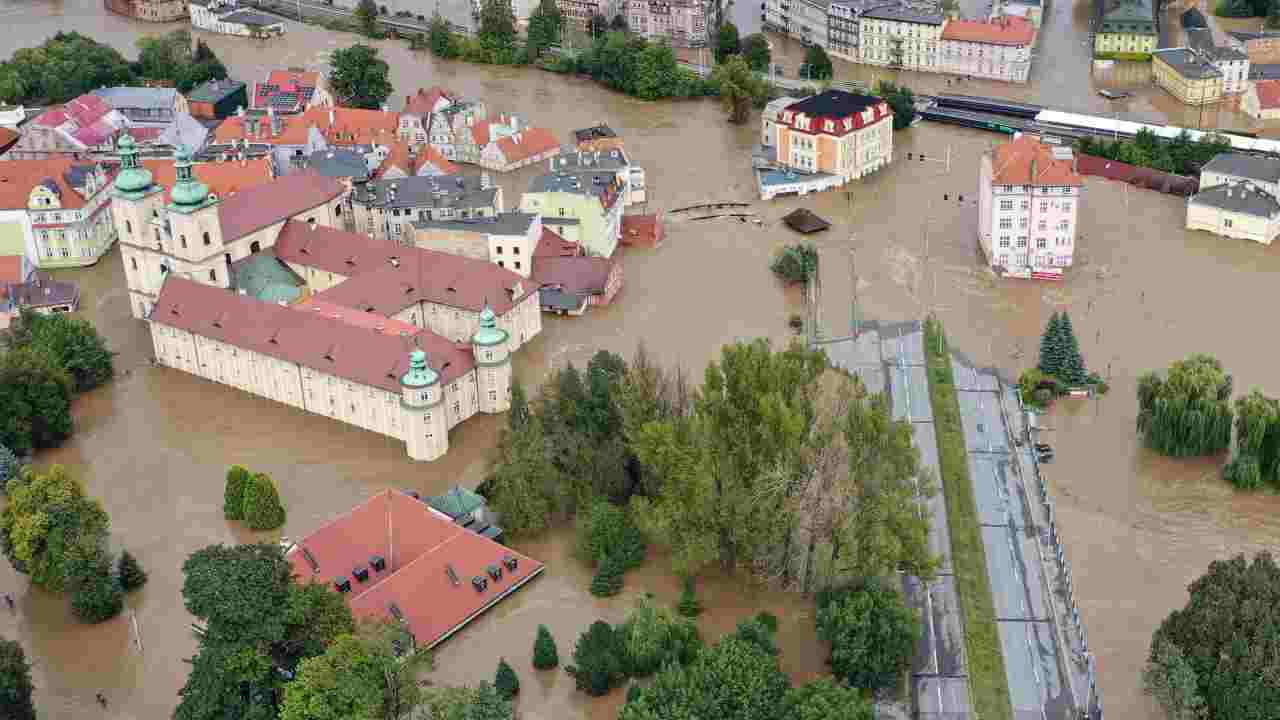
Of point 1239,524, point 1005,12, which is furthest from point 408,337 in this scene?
point 1005,12

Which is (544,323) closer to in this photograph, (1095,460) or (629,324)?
(629,324)

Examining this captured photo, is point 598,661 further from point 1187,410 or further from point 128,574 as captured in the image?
point 1187,410

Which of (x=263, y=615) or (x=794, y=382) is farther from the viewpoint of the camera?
(x=794, y=382)

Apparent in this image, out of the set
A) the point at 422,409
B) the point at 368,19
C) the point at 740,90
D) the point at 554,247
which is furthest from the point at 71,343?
the point at 368,19

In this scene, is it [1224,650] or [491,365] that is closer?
[1224,650]

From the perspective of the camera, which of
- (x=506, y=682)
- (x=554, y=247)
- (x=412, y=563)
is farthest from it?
(x=554, y=247)

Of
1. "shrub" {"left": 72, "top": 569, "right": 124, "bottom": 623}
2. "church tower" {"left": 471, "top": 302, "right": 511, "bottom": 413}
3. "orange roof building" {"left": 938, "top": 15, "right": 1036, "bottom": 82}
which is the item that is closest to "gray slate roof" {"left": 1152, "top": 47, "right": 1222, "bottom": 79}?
"orange roof building" {"left": 938, "top": 15, "right": 1036, "bottom": 82}
